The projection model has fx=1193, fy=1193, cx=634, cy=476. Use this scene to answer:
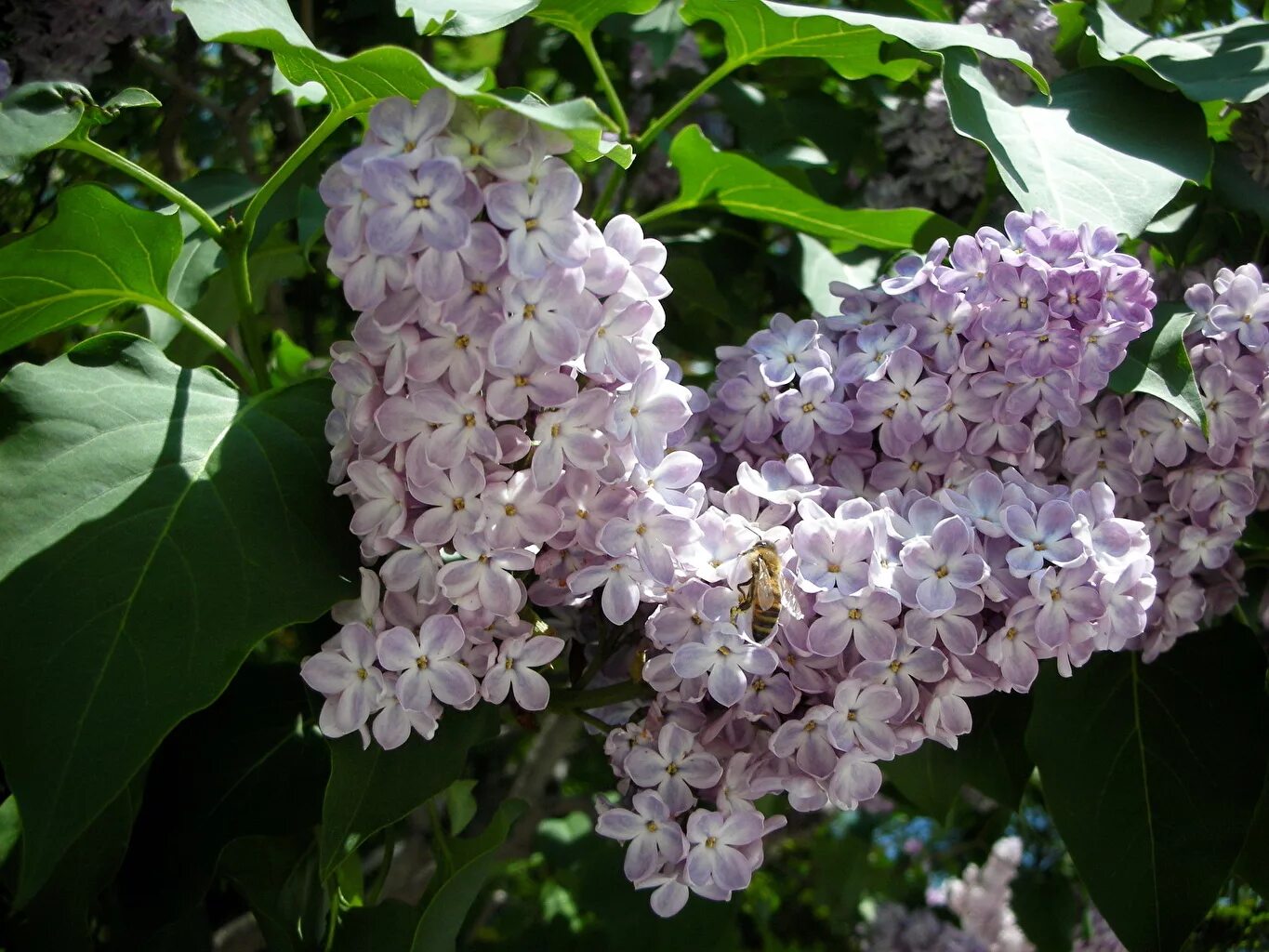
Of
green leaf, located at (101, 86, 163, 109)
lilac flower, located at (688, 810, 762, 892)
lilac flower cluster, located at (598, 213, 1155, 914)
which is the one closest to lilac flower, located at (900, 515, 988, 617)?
lilac flower cluster, located at (598, 213, 1155, 914)

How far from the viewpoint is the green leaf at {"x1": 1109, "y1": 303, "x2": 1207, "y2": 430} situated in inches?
35.7

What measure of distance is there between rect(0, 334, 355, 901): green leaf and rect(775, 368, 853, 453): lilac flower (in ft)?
1.12

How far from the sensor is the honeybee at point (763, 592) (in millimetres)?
778

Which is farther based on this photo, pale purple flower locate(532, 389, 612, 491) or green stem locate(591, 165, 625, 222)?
green stem locate(591, 165, 625, 222)

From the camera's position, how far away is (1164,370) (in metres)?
0.93

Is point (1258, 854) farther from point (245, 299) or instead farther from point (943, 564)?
point (245, 299)

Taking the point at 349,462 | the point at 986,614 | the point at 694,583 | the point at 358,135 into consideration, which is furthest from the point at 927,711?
the point at 358,135

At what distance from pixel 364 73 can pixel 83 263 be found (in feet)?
1.19

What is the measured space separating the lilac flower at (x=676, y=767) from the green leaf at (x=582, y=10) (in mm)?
654

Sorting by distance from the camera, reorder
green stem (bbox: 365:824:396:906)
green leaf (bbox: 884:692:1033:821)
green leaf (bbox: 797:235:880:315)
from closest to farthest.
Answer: green stem (bbox: 365:824:396:906) → green leaf (bbox: 884:692:1033:821) → green leaf (bbox: 797:235:880:315)

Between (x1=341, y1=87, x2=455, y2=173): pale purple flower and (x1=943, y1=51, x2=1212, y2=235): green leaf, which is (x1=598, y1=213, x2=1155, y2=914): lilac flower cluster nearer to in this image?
(x1=943, y1=51, x2=1212, y2=235): green leaf

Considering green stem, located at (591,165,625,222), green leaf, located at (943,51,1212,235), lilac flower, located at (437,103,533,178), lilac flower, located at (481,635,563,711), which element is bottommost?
lilac flower, located at (481,635,563,711)

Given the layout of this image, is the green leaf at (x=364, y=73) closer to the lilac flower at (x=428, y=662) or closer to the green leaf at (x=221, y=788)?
the lilac flower at (x=428, y=662)

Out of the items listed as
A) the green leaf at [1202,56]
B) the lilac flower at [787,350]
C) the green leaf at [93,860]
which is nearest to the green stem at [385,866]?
the green leaf at [93,860]
